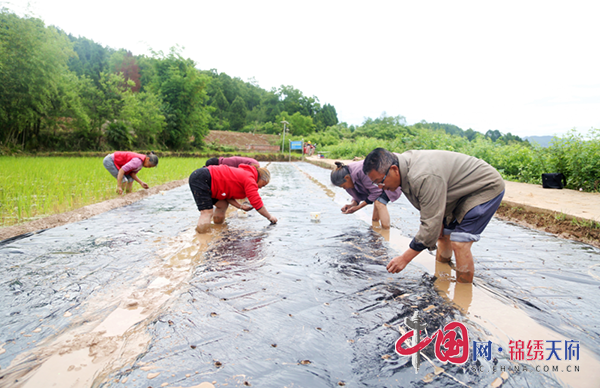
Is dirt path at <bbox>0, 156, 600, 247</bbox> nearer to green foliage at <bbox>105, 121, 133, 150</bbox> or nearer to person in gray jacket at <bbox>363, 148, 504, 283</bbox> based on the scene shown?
person in gray jacket at <bbox>363, 148, 504, 283</bbox>

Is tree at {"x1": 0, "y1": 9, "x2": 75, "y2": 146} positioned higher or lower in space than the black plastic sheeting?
higher

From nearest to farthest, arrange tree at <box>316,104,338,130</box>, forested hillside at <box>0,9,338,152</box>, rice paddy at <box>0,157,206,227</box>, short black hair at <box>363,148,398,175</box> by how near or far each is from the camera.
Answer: short black hair at <box>363,148,398,175</box> → rice paddy at <box>0,157,206,227</box> → forested hillside at <box>0,9,338,152</box> → tree at <box>316,104,338,130</box>

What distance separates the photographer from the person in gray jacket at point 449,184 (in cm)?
228

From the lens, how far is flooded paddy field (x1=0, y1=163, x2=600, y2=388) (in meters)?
1.51

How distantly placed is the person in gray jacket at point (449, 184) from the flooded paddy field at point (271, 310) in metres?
0.36

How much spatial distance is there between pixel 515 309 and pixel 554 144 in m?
7.17

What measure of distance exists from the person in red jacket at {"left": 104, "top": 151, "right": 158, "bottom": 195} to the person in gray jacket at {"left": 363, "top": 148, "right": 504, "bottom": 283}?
5.29 meters

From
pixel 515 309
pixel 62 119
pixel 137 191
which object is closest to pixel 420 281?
pixel 515 309

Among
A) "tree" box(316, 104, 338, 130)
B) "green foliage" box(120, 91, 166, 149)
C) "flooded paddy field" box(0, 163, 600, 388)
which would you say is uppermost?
"tree" box(316, 104, 338, 130)

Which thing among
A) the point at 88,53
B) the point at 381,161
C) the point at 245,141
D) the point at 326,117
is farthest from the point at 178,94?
the point at 326,117

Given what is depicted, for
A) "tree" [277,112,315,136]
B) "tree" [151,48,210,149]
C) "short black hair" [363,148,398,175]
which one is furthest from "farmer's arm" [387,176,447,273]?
"tree" [277,112,315,136]

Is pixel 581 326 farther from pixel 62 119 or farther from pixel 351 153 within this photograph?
pixel 62 119

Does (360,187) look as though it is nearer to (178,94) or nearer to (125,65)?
(178,94)

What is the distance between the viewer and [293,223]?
477 centimetres
